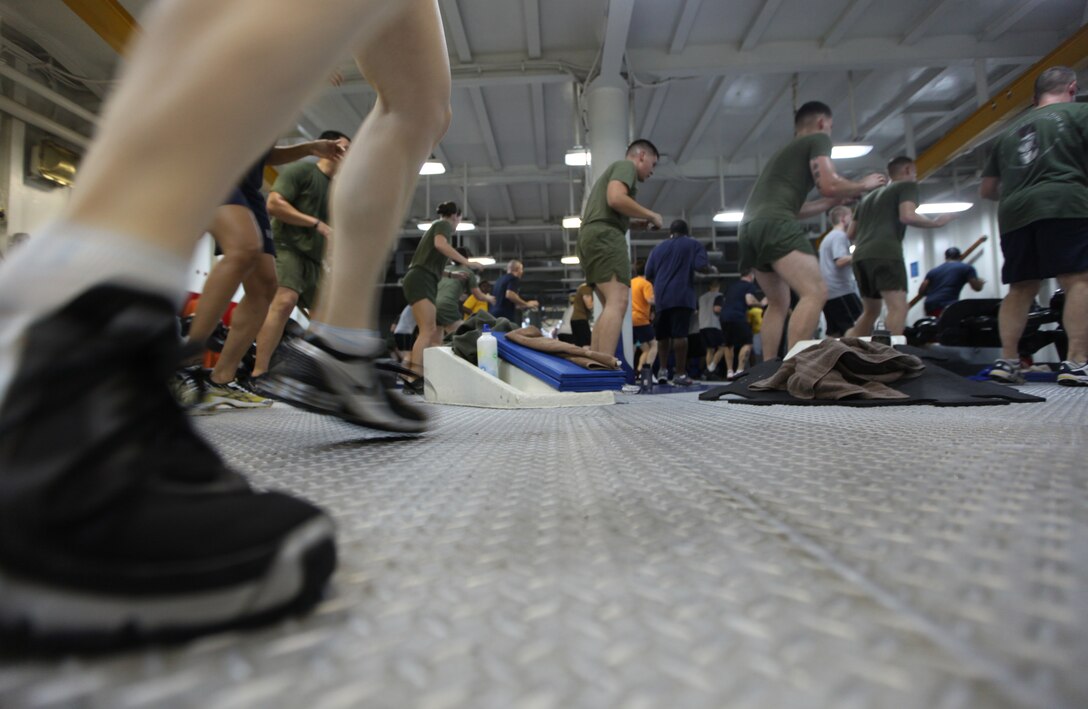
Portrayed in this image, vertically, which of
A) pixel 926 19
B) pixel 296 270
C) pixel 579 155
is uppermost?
A: pixel 926 19

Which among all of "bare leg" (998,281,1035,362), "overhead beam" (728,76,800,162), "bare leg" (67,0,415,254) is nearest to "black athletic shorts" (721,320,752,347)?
"overhead beam" (728,76,800,162)

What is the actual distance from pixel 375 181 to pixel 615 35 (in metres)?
5.47

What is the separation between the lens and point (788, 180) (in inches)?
119

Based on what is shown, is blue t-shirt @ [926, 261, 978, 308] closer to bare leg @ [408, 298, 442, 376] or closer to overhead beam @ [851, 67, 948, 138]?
overhead beam @ [851, 67, 948, 138]

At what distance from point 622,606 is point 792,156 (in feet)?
10.8

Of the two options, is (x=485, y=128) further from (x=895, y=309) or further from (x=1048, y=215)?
(x=1048, y=215)

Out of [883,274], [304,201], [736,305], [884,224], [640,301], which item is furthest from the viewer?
[736,305]

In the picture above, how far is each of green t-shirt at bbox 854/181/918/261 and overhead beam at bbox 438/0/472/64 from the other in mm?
4429

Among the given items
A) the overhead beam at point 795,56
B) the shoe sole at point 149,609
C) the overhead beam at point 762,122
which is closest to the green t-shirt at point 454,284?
the overhead beam at point 795,56

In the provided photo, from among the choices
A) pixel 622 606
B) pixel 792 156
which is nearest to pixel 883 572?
pixel 622 606

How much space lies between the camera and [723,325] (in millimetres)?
6797

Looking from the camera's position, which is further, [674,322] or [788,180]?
[674,322]

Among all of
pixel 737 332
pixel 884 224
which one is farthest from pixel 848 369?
pixel 737 332

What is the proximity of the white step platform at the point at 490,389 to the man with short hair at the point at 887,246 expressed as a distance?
7.70ft
